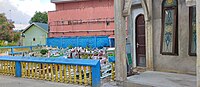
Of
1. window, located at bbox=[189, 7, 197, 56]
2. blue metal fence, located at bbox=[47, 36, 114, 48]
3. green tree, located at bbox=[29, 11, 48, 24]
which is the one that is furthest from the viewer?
green tree, located at bbox=[29, 11, 48, 24]

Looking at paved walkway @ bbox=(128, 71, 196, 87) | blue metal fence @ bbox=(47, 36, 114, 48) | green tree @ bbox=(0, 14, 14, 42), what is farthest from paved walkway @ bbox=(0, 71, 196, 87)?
green tree @ bbox=(0, 14, 14, 42)

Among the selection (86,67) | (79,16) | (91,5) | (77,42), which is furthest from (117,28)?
(91,5)

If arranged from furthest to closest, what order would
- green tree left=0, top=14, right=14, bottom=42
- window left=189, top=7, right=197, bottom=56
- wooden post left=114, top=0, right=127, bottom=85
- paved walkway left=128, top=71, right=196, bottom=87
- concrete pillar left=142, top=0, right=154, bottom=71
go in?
1. green tree left=0, top=14, right=14, bottom=42
2. concrete pillar left=142, top=0, right=154, bottom=71
3. window left=189, top=7, right=197, bottom=56
4. wooden post left=114, top=0, right=127, bottom=85
5. paved walkway left=128, top=71, right=196, bottom=87

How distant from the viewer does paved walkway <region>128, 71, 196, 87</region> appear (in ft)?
17.6

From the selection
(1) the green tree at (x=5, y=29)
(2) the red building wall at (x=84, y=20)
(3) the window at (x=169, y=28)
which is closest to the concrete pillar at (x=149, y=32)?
(3) the window at (x=169, y=28)

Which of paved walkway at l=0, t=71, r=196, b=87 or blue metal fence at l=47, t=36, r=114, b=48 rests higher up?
blue metal fence at l=47, t=36, r=114, b=48

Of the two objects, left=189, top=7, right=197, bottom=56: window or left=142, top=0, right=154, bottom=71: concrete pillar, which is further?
left=142, top=0, right=154, bottom=71: concrete pillar

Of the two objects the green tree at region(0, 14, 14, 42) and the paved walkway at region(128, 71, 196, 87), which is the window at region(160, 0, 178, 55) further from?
the green tree at region(0, 14, 14, 42)

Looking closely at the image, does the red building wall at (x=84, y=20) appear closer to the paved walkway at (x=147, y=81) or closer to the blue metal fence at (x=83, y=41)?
the blue metal fence at (x=83, y=41)

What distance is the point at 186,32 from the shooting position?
20.7 ft

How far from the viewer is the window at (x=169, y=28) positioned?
6527 millimetres

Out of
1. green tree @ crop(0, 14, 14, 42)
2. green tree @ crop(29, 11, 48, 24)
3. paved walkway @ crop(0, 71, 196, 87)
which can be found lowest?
paved walkway @ crop(0, 71, 196, 87)

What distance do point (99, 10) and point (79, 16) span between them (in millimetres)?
2669

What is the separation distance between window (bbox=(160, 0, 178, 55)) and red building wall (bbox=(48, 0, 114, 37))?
15297 mm
